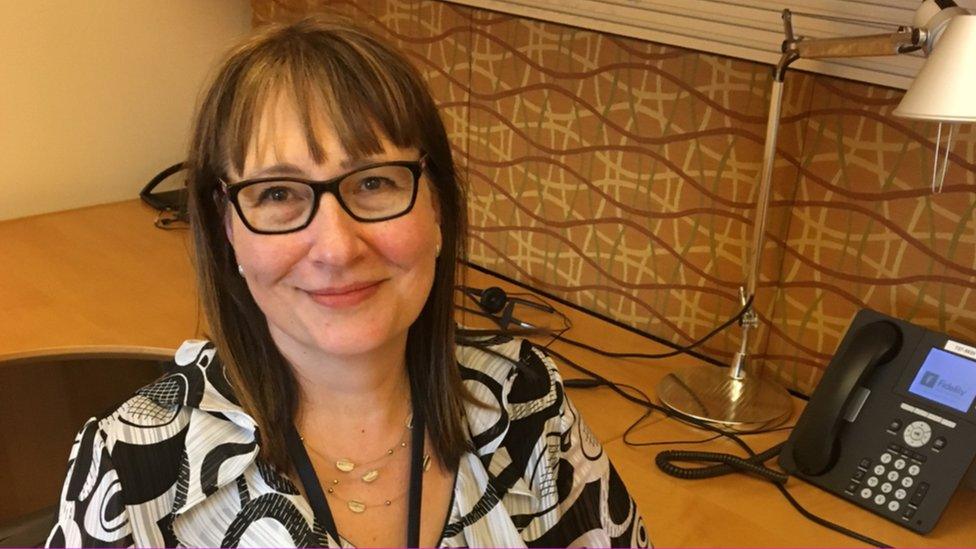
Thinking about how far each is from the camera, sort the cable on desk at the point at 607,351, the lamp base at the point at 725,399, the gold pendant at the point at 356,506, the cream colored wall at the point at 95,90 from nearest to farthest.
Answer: the gold pendant at the point at 356,506
the lamp base at the point at 725,399
the cable on desk at the point at 607,351
the cream colored wall at the point at 95,90

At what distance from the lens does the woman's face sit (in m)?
0.92

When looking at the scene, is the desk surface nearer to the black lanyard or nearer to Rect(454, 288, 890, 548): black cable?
Rect(454, 288, 890, 548): black cable

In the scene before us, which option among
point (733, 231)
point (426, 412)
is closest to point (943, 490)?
point (733, 231)

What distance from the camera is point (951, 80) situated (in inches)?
39.0

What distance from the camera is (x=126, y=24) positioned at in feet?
7.36

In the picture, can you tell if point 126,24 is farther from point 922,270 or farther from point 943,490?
point 943,490

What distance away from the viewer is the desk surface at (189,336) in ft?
3.95

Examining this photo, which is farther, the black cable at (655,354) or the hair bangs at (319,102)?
the black cable at (655,354)

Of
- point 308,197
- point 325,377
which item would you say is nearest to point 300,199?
point 308,197

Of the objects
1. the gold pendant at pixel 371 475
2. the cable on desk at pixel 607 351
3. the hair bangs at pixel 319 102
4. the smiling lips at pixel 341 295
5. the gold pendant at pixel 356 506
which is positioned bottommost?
the cable on desk at pixel 607 351

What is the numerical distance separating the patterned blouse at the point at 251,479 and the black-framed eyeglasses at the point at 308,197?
21cm

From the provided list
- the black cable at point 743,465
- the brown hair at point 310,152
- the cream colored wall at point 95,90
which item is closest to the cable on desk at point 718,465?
the black cable at point 743,465

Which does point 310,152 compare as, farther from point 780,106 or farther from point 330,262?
point 780,106

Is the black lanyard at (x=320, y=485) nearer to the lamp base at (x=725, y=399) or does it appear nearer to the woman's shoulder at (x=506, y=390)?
the woman's shoulder at (x=506, y=390)
